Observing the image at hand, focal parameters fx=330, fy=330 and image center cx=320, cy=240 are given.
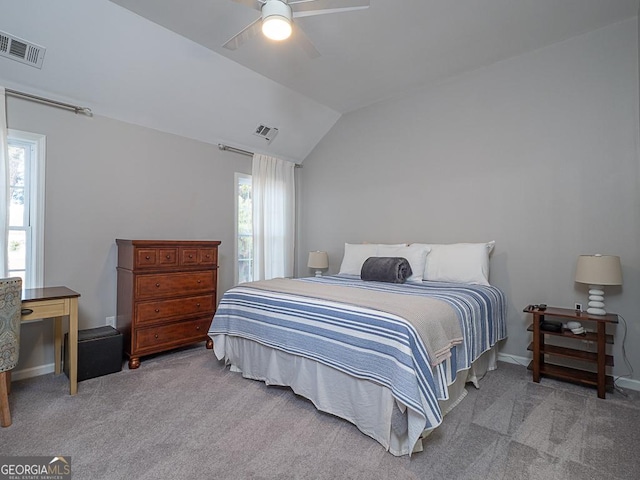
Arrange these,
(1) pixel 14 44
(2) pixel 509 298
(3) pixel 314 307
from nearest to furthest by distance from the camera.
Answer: (3) pixel 314 307
(1) pixel 14 44
(2) pixel 509 298

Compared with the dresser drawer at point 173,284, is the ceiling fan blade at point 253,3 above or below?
above

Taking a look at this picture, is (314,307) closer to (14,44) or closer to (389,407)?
(389,407)

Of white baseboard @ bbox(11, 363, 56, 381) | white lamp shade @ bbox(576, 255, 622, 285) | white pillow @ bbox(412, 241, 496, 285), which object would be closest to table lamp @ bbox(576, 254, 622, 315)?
white lamp shade @ bbox(576, 255, 622, 285)

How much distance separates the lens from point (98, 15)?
2.46 m

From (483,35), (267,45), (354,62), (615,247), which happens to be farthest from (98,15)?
(615,247)

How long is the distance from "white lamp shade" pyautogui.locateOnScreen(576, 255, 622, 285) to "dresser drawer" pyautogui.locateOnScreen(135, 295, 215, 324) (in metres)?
3.30

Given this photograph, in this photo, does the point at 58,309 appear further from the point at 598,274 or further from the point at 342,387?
the point at 598,274

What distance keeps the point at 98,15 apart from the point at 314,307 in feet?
8.80

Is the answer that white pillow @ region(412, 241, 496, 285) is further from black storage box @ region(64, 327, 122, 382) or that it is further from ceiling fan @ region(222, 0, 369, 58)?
black storage box @ region(64, 327, 122, 382)

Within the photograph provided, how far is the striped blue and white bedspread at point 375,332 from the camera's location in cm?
170

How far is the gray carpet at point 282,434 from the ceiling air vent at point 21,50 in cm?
251

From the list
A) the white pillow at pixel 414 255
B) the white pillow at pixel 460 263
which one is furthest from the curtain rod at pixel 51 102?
the white pillow at pixel 460 263

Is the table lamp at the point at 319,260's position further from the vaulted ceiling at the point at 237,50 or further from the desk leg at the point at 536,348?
the desk leg at the point at 536,348

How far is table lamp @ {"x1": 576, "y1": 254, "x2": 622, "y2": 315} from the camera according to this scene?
2.44 metres
